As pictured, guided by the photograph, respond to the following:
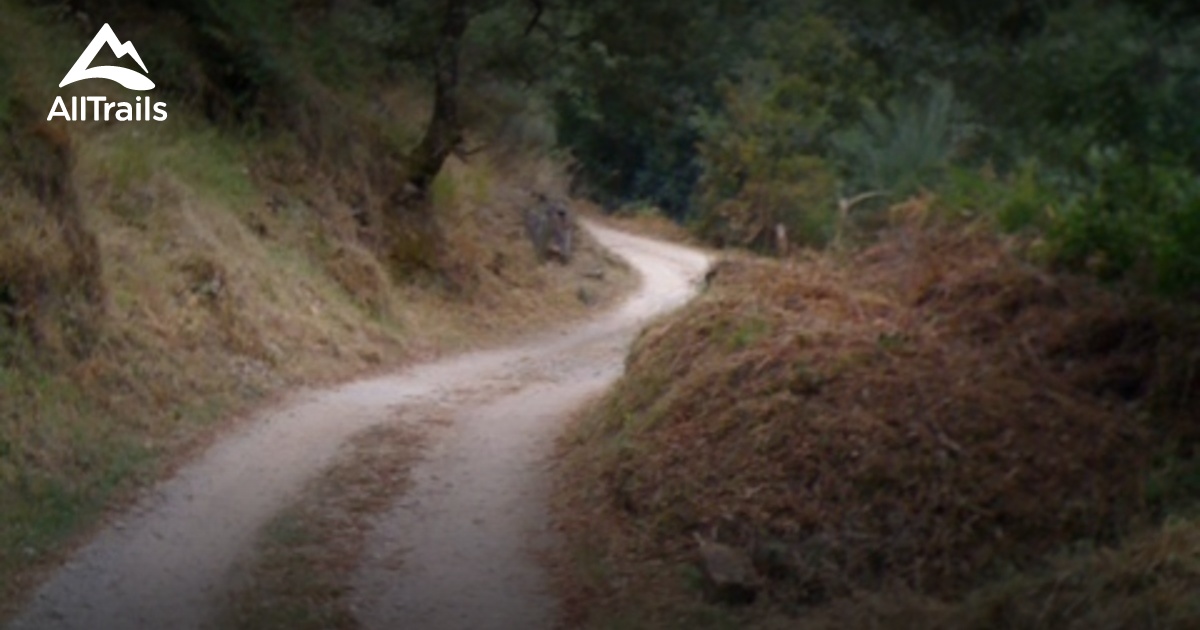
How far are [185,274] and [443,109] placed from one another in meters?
7.45

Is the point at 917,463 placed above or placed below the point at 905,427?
below

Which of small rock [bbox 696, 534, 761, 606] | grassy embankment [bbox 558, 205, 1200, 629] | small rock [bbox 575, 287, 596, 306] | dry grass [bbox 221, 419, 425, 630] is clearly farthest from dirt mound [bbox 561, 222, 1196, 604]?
small rock [bbox 575, 287, 596, 306]

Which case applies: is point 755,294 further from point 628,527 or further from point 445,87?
point 445,87

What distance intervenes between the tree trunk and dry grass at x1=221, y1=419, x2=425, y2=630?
32.0 ft

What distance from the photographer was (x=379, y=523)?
13250 millimetres

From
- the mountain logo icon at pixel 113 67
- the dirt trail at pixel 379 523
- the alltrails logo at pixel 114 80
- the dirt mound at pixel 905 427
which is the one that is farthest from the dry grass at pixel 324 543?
the mountain logo icon at pixel 113 67

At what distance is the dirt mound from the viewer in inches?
452

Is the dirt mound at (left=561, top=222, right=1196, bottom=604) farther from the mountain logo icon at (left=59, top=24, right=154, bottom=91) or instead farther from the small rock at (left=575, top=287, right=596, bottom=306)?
the small rock at (left=575, top=287, right=596, bottom=306)

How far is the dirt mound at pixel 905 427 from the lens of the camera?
11.5 meters

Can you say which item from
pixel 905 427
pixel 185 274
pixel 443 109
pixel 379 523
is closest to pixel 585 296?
pixel 443 109

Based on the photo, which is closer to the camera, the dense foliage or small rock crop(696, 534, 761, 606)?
the dense foliage

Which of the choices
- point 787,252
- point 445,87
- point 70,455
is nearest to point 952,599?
point 70,455

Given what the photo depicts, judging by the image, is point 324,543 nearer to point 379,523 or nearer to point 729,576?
point 379,523

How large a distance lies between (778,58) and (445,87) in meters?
6.82
